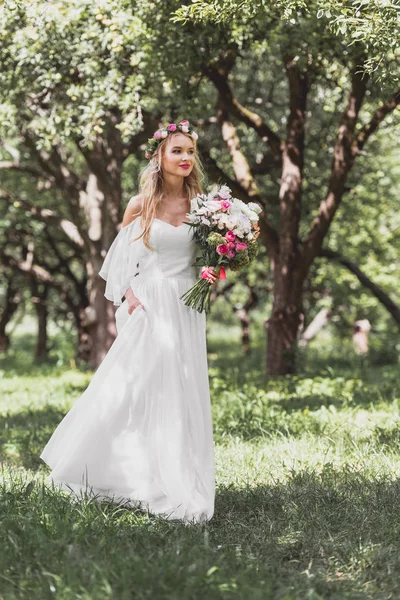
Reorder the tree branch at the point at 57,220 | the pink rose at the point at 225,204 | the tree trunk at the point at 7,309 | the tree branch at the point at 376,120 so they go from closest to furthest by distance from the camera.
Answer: the pink rose at the point at 225,204 → the tree branch at the point at 376,120 → the tree branch at the point at 57,220 → the tree trunk at the point at 7,309

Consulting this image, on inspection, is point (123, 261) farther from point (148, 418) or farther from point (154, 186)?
point (148, 418)

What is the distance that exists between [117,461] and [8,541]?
3.63ft

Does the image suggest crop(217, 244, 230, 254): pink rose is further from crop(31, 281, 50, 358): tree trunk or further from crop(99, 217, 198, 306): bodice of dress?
crop(31, 281, 50, 358): tree trunk

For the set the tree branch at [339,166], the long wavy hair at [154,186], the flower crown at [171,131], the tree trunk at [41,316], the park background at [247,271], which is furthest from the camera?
the tree trunk at [41,316]

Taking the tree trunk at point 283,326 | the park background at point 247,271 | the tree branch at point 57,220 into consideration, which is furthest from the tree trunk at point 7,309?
the tree trunk at point 283,326

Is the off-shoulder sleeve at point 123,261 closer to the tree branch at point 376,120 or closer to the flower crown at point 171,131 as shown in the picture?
the flower crown at point 171,131

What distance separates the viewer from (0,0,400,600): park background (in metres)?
4.11

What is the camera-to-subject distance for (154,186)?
541cm

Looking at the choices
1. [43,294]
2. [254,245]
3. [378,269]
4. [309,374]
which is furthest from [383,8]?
[43,294]

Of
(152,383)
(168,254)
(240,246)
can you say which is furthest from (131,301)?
(240,246)

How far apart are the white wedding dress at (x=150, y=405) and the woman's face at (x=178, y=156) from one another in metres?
0.40

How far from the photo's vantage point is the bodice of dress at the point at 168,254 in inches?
208

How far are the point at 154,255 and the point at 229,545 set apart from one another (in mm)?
2012

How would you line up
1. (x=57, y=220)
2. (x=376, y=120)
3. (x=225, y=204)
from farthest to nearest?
(x=57, y=220) < (x=376, y=120) < (x=225, y=204)
